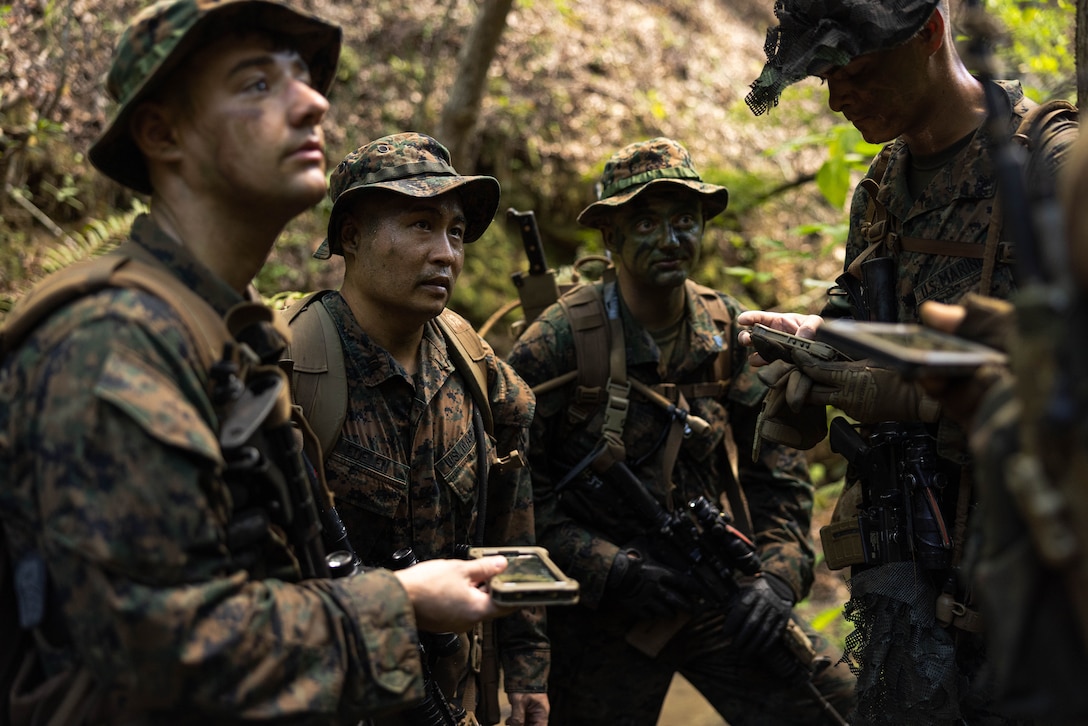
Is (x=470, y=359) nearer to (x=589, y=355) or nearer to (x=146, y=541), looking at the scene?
(x=589, y=355)

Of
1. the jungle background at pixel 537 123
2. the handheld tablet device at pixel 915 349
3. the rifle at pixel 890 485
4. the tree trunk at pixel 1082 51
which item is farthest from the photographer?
the jungle background at pixel 537 123

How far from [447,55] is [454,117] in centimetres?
256

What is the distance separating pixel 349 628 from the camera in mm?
2211

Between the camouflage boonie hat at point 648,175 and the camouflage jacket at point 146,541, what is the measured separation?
9.17 ft

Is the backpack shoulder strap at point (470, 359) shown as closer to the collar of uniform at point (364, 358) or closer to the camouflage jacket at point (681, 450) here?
the collar of uniform at point (364, 358)

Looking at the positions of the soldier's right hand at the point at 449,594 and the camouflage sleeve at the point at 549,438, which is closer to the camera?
the soldier's right hand at the point at 449,594

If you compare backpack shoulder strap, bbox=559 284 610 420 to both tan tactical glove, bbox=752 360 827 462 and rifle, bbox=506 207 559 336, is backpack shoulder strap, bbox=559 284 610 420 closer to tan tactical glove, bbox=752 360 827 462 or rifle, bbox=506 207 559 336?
rifle, bbox=506 207 559 336

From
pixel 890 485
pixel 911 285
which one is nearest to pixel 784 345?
pixel 911 285

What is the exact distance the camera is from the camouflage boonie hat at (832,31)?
316 centimetres

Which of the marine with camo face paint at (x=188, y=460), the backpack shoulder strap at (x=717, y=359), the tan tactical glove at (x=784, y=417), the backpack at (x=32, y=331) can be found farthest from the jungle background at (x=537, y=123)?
the backpack at (x=32, y=331)

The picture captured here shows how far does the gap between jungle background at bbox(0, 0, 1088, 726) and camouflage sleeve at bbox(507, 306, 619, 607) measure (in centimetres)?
72

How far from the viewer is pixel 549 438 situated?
4582 mm

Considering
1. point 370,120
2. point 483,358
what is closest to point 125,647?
point 483,358

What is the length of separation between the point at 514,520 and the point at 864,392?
145cm
